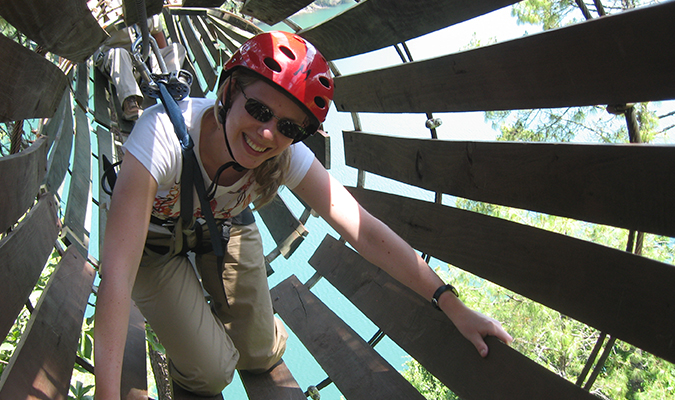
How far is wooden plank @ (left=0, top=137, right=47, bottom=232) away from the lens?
1.21 metres

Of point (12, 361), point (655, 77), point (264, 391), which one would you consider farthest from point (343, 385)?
point (655, 77)

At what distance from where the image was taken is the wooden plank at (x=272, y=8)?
7.52 feet

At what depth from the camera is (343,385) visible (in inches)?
82.1

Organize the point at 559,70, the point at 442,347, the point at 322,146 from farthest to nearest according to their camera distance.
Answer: the point at 322,146 → the point at 442,347 → the point at 559,70

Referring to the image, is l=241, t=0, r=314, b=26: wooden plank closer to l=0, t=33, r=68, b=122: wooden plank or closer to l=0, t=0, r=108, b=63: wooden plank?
l=0, t=0, r=108, b=63: wooden plank

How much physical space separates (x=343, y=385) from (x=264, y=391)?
356 mm

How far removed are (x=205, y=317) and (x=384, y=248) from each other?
31.2 inches

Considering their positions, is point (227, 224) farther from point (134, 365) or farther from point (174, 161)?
point (134, 365)

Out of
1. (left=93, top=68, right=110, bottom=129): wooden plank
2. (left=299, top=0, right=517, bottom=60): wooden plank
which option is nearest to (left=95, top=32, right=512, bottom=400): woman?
(left=299, top=0, right=517, bottom=60): wooden plank

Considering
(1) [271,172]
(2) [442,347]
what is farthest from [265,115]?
(2) [442,347]

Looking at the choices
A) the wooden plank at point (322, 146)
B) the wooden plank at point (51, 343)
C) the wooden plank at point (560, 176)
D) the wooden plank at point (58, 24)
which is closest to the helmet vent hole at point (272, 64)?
the wooden plank at point (58, 24)

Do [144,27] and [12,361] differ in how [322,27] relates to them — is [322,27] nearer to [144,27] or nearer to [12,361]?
[144,27]

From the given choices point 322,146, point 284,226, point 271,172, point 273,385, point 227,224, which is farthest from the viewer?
point 284,226

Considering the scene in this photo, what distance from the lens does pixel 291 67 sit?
1448mm
